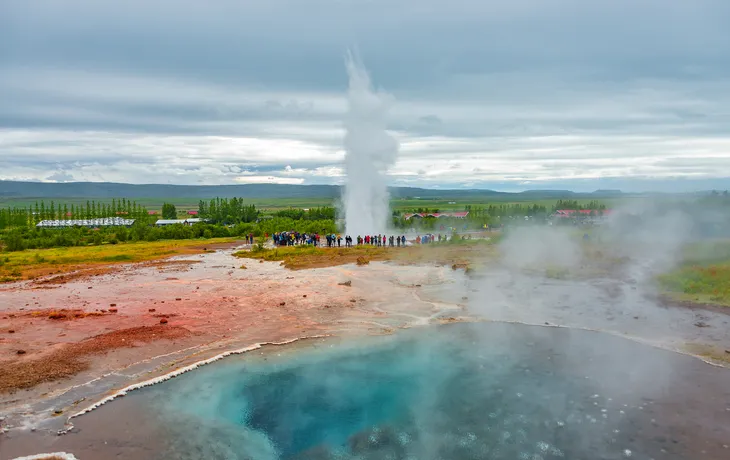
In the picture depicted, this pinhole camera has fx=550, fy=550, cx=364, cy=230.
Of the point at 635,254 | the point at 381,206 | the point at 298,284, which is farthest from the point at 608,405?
the point at 381,206

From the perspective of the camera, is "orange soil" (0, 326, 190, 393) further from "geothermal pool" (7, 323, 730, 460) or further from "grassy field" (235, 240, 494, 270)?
"grassy field" (235, 240, 494, 270)

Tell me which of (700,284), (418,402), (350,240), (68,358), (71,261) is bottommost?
(418,402)

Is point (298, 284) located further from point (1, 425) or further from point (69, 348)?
point (1, 425)

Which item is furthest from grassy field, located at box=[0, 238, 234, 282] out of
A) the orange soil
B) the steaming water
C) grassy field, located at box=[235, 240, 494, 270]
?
the steaming water

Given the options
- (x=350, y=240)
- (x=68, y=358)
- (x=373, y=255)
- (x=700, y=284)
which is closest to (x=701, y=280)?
(x=700, y=284)

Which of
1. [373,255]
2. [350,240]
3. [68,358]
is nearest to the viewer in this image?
[68,358]

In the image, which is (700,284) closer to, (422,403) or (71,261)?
(422,403)
